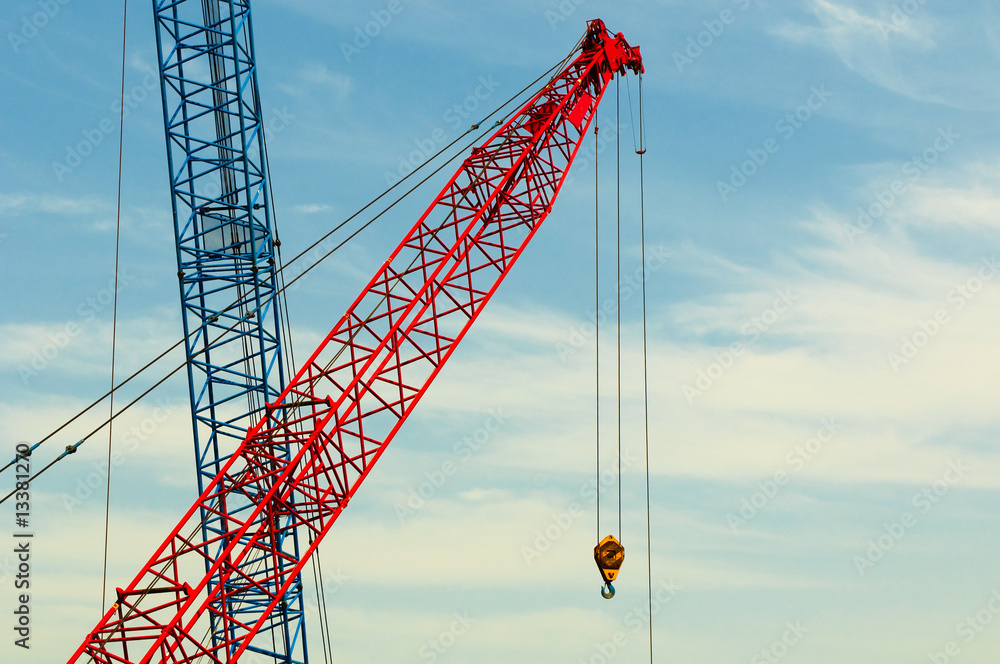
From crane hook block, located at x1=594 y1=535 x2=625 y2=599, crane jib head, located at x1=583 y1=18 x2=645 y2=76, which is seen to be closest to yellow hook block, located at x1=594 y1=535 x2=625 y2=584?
crane hook block, located at x1=594 y1=535 x2=625 y2=599

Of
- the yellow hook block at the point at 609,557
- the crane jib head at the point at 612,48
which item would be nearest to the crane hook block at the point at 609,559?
the yellow hook block at the point at 609,557

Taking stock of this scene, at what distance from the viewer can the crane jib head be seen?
41.3 meters

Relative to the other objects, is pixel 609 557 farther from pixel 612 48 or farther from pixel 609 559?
pixel 612 48

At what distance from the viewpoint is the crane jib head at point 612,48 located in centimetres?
4134

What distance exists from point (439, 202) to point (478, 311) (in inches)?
151

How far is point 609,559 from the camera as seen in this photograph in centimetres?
3478

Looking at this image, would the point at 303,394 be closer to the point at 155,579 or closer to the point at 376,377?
the point at 376,377

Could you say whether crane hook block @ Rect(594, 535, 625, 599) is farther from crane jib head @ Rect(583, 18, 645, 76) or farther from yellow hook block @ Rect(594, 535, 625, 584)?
crane jib head @ Rect(583, 18, 645, 76)

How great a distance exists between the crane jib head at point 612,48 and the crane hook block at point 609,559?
17.5 m

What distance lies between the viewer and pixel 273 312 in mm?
39969

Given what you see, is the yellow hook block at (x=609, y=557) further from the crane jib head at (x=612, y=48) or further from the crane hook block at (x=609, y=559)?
the crane jib head at (x=612, y=48)

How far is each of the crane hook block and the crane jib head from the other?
57.5 ft

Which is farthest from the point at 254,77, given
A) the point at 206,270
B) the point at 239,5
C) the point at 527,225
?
the point at 527,225

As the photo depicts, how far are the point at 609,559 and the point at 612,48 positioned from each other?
61.2 ft
